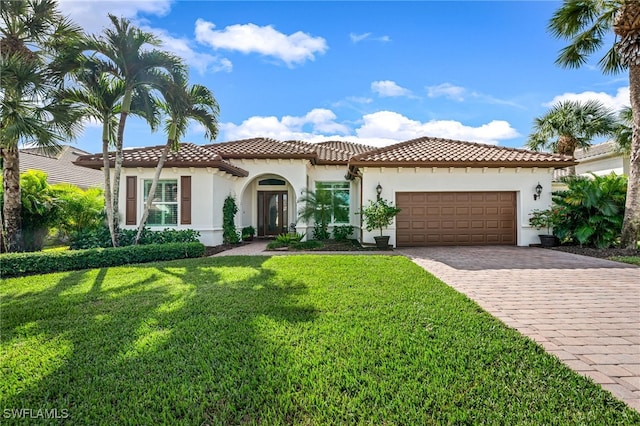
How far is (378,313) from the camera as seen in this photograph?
4828 millimetres

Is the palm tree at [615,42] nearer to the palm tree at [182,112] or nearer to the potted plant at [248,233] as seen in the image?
the palm tree at [182,112]

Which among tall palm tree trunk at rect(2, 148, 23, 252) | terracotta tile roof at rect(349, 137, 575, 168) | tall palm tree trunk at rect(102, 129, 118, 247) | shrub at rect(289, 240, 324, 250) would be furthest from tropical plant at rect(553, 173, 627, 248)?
tall palm tree trunk at rect(2, 148, 23, 252)

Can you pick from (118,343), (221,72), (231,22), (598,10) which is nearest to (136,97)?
(221,72)

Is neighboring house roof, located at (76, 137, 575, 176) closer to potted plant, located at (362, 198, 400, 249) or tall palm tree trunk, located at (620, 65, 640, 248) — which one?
potted plant, located at (362, 198, 400, 249)

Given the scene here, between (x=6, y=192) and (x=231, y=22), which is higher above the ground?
(x=231, y=22)

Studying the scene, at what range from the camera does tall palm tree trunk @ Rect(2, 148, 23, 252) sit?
33.6 feet

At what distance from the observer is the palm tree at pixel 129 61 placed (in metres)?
9.35

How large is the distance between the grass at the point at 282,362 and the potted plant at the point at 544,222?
9276 millimetres

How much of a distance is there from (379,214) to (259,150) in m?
6.83

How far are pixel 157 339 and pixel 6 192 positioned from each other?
10.6 m

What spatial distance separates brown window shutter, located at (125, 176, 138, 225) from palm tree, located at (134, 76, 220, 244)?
1520 mm

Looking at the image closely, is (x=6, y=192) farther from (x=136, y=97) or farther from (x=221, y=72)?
(x=221, y=72)

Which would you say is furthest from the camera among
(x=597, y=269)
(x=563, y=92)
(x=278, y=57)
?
(x=563, y=92)
